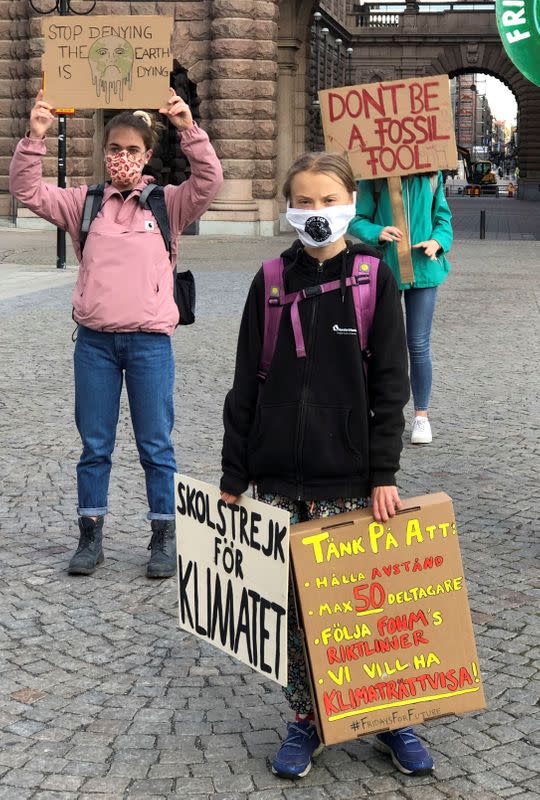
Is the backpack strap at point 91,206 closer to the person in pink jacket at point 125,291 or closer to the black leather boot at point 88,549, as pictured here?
the person in pink jacket at point 125,291

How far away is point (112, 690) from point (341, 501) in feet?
3.36

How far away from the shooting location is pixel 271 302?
3309 millimetres

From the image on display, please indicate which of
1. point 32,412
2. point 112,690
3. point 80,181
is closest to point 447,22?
point 80,181

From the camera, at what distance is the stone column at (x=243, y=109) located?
27031 mm

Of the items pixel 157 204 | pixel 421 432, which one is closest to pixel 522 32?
pixel 157 204

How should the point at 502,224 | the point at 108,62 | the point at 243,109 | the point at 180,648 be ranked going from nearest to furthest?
the point at 180,648
the point at 108,62
the point at 243,109
the point at 502,224

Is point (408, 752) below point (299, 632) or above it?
below

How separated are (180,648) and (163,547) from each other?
822mm

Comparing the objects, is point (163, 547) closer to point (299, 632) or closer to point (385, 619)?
point (299, 632)

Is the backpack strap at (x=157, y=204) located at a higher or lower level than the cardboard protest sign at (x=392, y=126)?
lower

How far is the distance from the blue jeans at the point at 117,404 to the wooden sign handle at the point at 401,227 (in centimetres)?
223

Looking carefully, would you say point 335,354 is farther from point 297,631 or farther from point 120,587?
point 120,587

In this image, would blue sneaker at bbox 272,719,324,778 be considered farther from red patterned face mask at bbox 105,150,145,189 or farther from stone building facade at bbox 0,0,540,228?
stone building facade at bbox 0,0,540,228

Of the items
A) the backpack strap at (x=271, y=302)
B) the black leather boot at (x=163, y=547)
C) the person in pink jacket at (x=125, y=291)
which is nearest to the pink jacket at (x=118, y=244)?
the person in pink jacket at (x=125, y=291)
